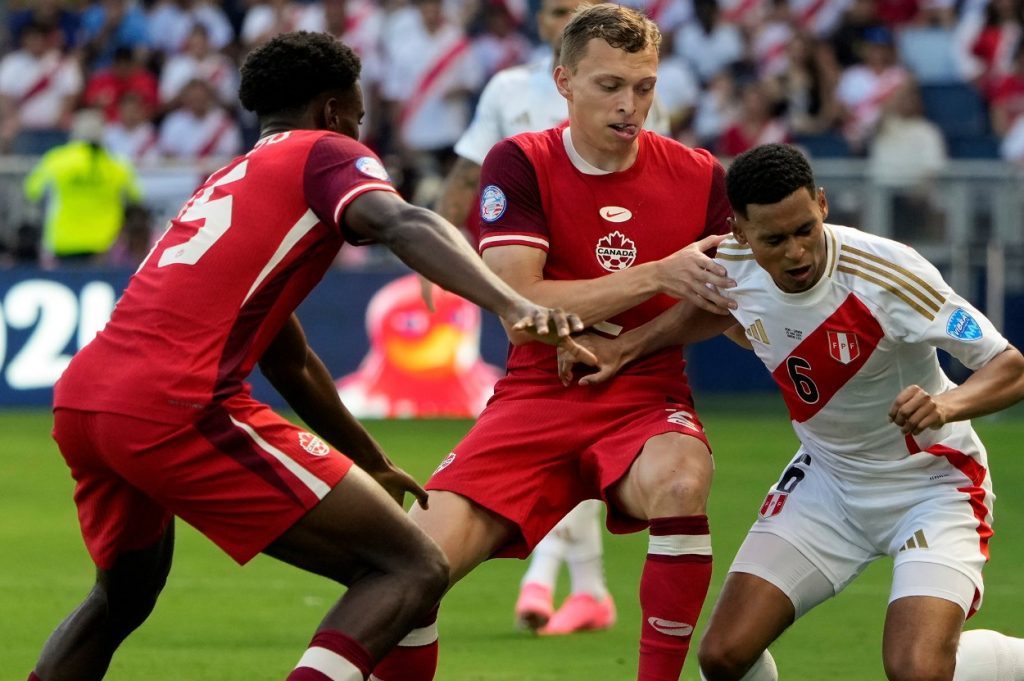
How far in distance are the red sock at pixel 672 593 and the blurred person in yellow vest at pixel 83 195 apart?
418 inches

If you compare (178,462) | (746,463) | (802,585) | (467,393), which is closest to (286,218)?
(178,462)

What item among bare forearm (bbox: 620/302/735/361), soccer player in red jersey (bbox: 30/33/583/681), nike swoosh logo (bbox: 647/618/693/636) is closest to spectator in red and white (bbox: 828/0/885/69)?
bare forearm (bbox: 620/302/735/361)

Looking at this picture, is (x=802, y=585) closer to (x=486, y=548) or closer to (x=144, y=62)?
(x=486, y=548)

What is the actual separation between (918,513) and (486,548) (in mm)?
1330

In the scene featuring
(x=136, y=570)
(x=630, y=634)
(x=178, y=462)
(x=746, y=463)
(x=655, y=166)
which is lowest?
(x=746, y=463)

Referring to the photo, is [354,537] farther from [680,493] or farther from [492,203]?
[492,203]

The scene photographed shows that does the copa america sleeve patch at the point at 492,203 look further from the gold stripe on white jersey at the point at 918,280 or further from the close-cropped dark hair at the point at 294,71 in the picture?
the gold stripe on white jersey at the point at 918,280

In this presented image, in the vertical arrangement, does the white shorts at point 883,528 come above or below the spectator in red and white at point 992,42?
below

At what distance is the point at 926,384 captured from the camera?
5.46 m

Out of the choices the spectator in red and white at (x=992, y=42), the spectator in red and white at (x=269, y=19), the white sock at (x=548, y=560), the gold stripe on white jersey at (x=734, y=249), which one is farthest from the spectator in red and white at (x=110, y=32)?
the gold stripe on white jersey at (x=734, y=249)

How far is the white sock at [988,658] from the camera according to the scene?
218 inches

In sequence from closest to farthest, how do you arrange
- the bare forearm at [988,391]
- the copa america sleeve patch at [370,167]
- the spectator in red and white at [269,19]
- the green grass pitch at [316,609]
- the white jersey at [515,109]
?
the copa america sleeve patch at [370,167], the bare forearm at [988,391], the green grass pitch at [316,609], the white jersey at [515,109], the spectator in red and white at [269,19]

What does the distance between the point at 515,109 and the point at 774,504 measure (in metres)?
2.87

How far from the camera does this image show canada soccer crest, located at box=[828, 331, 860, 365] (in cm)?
532
